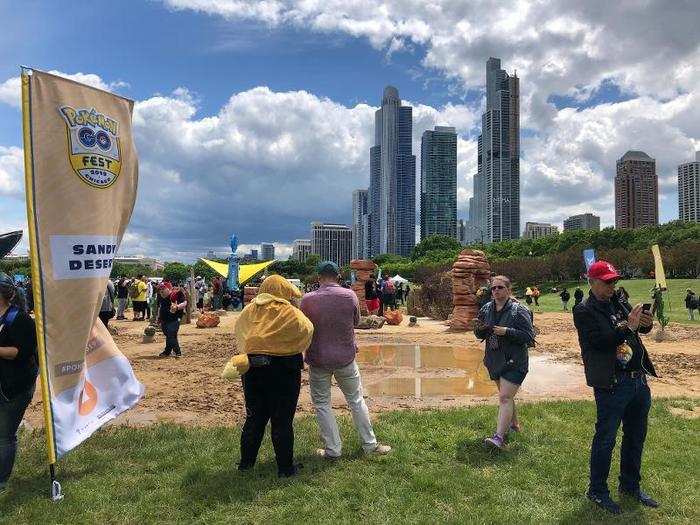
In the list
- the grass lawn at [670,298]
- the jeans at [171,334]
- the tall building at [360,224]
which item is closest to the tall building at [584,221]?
Result: the tall building at [360,224]

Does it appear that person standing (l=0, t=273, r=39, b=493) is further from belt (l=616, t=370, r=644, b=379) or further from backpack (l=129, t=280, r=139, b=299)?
backpack (l=129, t=280, r=139, b=299)

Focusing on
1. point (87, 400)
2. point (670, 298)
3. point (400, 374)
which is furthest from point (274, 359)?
point (670, 298)

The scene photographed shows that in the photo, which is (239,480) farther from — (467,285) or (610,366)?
(467,285)

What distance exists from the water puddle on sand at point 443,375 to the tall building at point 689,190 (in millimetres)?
92496

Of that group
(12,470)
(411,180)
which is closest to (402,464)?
(12,470)

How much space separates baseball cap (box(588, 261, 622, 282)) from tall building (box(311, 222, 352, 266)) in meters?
139

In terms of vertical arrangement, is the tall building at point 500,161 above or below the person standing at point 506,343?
above

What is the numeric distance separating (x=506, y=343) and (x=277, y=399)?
85.2 inches

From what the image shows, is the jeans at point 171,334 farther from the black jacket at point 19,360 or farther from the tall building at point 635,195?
the tall building at point 635,195

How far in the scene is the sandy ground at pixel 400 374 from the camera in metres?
6.87

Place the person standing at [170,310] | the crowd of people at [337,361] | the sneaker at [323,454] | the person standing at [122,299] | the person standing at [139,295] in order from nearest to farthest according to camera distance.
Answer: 1. the crowd of people at [337,361]
2. the sneaker at [323,454]
3. the person standing at [170,310]
4. the person standing at [139,295]
5. the person standing at [122,299]

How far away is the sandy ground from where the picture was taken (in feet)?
22.5

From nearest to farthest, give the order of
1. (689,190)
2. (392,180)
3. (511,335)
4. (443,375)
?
(511,335) < (443,375) < (689,190) < (392,180)

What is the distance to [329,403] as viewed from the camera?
464 centimetres
